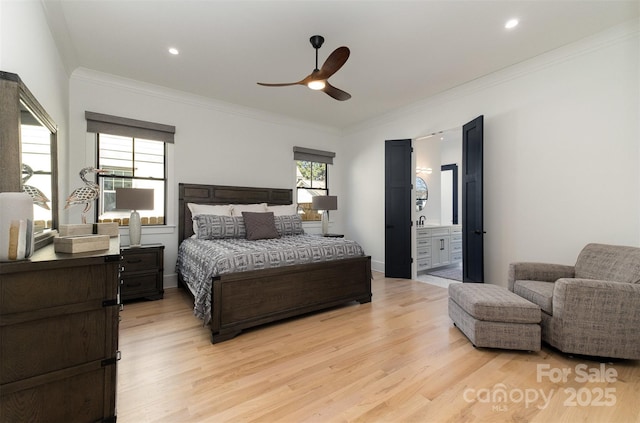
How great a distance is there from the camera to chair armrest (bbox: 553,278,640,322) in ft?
6.61

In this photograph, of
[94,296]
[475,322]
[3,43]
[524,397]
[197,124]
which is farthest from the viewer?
[197,124]

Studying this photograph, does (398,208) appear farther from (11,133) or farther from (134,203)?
(11,133)

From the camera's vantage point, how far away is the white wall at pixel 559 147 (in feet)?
8.75

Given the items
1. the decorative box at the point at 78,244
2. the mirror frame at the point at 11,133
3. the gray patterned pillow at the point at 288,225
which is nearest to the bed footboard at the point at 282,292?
the decorative box at the point at 78,244

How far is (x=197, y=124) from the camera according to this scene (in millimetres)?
4340

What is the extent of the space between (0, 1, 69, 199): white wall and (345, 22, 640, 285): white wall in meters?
4.57

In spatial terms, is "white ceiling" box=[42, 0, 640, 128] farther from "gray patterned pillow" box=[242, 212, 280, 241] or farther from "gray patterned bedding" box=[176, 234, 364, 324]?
"gray patterned bedding" box=[176, 234, 364, 324]

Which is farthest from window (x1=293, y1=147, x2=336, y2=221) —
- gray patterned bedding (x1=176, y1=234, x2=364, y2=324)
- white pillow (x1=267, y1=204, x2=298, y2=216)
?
gray patterned bedding (x1=176, y1=234, x2=364, y2=324)

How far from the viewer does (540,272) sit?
2.73m

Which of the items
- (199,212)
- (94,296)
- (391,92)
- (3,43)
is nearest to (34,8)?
(3,43)

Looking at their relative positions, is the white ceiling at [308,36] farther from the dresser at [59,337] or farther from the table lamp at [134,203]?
the dresser at [59,337]

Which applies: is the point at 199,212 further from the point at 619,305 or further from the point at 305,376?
the point at 619,305

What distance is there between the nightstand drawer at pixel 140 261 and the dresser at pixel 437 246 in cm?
408

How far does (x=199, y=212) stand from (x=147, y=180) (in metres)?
0.90
